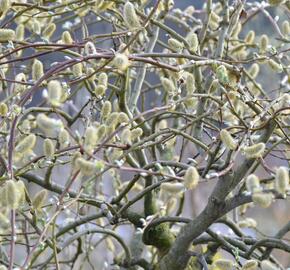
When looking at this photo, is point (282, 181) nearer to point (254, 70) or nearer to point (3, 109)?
point (3, 109)

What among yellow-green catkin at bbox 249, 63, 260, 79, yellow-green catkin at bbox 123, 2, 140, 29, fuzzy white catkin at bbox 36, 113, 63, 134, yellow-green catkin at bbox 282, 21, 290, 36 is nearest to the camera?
fuzzy white catkin at bbox 36, 113, 63, 134

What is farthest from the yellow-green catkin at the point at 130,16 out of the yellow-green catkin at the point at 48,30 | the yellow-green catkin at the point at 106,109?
the yellow-green catkin at the point at 48,30

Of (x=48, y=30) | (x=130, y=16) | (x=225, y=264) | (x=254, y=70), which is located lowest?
(x=225, y=264)

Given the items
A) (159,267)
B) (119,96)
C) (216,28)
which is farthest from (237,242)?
(216,28)

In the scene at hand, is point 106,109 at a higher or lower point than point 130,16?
lower

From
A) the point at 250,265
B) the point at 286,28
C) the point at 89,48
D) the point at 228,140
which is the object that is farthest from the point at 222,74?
the point at 286,28

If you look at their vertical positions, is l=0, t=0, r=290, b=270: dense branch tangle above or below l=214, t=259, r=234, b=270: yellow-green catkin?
above

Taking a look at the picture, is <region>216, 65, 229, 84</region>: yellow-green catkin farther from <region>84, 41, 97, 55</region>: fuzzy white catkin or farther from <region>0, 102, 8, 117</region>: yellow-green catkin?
<region>0, 102, 8, 117</region>: yellow-green catkin

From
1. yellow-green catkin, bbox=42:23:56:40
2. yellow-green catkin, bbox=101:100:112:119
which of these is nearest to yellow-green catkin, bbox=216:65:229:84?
yellow-green catkin, bbox=101:100:112:119

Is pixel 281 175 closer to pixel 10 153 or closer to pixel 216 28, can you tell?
pixel 10 153

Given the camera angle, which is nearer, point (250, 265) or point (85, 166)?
point (85, 166)

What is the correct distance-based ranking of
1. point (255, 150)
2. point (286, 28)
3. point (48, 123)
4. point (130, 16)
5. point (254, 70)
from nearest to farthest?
1. point (48, 123)
2. point (255, 150)
3. point (130, 16)
4. point (286, 28)
5. point (254, 70)

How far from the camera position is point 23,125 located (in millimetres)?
1763

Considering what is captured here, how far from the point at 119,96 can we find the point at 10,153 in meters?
0.59
